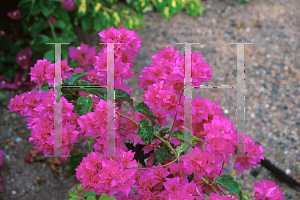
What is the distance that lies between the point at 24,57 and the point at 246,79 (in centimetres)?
157

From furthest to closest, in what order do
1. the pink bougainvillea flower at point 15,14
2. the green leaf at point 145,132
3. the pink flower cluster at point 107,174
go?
the pink bougainvillea flower at point 15,14
the green leaf at point 145,132
the pink flower cluster at point 107,174

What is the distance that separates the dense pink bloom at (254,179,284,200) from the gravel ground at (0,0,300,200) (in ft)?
2.72

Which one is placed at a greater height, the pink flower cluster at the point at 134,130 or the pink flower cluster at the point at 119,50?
the pink flower cluster at the point at 119,50

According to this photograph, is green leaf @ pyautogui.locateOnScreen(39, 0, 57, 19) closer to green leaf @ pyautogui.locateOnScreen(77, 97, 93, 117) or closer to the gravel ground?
the gravel ground

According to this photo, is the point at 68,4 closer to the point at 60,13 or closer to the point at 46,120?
the point at 60,13

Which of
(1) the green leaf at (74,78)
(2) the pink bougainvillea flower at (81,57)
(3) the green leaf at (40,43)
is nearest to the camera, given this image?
(1) the green leaf at (74,78)

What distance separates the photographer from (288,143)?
1.92 metres

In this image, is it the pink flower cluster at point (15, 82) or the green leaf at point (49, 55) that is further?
the pink flower cluster at point (15, 82)

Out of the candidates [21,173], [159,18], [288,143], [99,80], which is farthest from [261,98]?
[21,173]

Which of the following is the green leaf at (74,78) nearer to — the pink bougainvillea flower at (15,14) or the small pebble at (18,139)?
the small pebble at (18,139)

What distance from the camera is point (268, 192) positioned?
925 millimetres

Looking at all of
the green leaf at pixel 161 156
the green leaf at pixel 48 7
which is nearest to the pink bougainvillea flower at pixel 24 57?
the green leaf at pixel 48 7

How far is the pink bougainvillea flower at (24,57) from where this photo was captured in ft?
6.65

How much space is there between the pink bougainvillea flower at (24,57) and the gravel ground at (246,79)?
0.20 m
